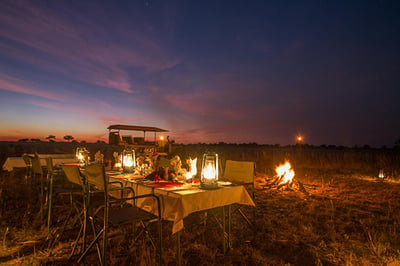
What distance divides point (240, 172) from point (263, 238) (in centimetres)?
89

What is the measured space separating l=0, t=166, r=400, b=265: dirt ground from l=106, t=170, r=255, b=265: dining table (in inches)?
23.0

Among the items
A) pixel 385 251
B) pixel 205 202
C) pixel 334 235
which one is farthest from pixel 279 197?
pixel 205 202

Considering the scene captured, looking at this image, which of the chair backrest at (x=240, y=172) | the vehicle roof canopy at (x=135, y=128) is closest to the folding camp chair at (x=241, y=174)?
the chair backrest at (x=240, y=172)

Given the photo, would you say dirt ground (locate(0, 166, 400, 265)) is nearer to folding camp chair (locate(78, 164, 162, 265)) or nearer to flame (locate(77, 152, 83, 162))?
folding camp chair (locate(78, 164, 162, 265))

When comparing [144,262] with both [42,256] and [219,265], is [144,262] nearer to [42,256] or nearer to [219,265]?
[219,265]

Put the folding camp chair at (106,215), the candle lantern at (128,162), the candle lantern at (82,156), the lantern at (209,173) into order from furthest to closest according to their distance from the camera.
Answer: the candle lantern at (82,156) → the candle lantern at (128,162) → the lantern at (209,173) → the folding camp chair at (106,215)

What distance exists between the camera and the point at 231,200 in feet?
7.85

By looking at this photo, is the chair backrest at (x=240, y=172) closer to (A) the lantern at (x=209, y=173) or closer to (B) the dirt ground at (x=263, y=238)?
(B) the dirt ground at (x=263, y=238)

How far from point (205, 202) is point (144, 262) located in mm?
824

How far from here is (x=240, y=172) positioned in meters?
3.43

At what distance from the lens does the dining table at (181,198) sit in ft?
6.38

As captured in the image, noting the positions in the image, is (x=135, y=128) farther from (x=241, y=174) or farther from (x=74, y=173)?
(x=74, y=173)

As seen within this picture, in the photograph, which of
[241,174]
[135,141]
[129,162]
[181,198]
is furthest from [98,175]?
[135,141]

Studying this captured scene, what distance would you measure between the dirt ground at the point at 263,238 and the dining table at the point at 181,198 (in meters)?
0.58
